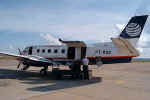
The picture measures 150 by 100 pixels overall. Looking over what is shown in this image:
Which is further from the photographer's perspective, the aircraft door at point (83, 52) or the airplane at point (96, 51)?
the aircraft door at point (83, 52)

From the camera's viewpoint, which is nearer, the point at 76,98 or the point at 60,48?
the point at 76,98

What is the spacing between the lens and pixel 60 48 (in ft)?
60.5

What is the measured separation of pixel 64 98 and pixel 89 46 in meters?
8.67

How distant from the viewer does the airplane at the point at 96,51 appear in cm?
1377

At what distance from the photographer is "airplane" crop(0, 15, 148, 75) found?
45.2 feet

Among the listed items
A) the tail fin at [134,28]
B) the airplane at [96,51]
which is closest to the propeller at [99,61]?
the airplane at [96,51]

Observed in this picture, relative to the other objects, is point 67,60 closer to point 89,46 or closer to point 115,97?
point 89,46

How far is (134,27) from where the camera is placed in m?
14.9

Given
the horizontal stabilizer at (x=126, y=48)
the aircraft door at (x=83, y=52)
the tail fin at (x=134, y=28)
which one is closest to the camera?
the horizontal stabilizer at (x=126, y=48)

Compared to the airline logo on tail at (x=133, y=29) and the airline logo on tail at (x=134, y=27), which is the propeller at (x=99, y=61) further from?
the airline logo on tail at (x=133, y=29)

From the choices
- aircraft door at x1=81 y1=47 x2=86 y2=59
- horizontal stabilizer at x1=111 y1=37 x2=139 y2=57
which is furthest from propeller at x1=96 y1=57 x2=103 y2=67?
horizontal stabilizer at x1=111 y1=37 x2=139 y2=57

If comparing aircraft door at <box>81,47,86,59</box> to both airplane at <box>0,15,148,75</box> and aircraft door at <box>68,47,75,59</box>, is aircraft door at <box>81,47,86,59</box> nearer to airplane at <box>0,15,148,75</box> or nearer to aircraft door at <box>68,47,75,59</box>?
airplane at <box>0,15,148,75</box>

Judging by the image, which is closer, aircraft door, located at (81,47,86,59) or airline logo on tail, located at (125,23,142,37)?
airline logo on tail, located at (125,23,142,37)

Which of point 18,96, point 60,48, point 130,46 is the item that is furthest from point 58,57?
point 18,96
